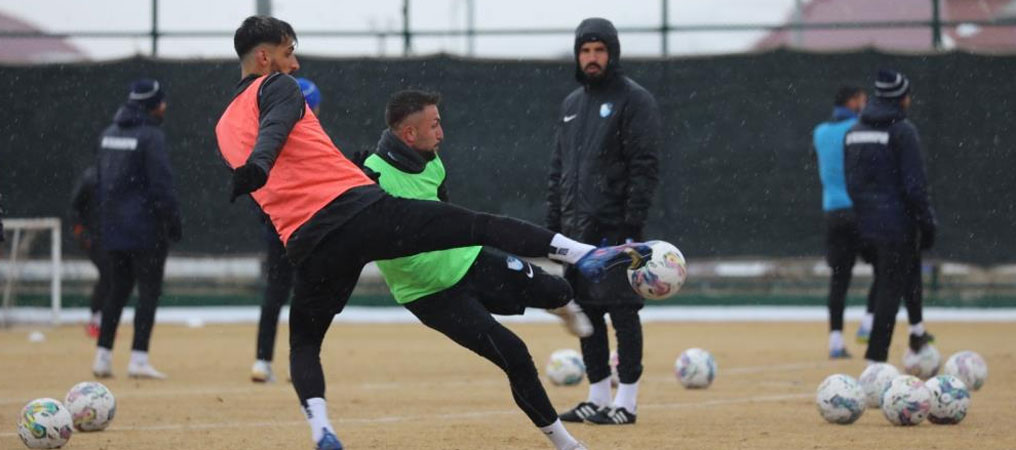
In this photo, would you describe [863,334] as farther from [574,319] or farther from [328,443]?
[328,443]

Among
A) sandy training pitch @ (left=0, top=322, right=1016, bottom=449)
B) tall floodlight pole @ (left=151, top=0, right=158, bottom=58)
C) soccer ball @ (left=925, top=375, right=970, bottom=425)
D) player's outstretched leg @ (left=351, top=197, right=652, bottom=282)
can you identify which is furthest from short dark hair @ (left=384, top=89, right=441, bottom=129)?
tall floodlight pole @ (left=151, top=0, right=158, bottom=58)

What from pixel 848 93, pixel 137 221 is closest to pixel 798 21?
pixel 848 93

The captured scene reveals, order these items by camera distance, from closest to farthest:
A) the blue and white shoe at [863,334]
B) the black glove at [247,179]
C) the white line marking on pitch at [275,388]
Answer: the black glove at [247,179] → the white line marking on pitch at [275,388] → the blue and white shoe at [863,334]

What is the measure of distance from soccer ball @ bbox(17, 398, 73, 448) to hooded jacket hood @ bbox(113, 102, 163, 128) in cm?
489

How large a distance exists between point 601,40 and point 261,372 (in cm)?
409

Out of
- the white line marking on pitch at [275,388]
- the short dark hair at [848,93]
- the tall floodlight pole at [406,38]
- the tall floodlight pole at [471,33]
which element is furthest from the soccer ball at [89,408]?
the tall floodlight pole at [471,33]

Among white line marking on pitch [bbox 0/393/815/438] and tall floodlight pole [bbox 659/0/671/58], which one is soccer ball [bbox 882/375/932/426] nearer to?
white line marking on pitch [bbox 0/393/815/438]

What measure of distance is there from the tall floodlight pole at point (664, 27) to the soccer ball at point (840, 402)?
1000cm

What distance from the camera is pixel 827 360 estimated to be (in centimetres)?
1344

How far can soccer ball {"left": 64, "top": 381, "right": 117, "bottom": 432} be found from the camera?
27.4 feet

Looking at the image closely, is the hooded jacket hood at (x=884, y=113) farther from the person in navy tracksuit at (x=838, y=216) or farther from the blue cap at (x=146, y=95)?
the blue cap at (x=146, y=95)

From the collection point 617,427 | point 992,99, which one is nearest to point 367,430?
point 617,427

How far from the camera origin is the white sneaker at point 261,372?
11.7 metres

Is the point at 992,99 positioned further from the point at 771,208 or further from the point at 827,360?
the point at 827,360
